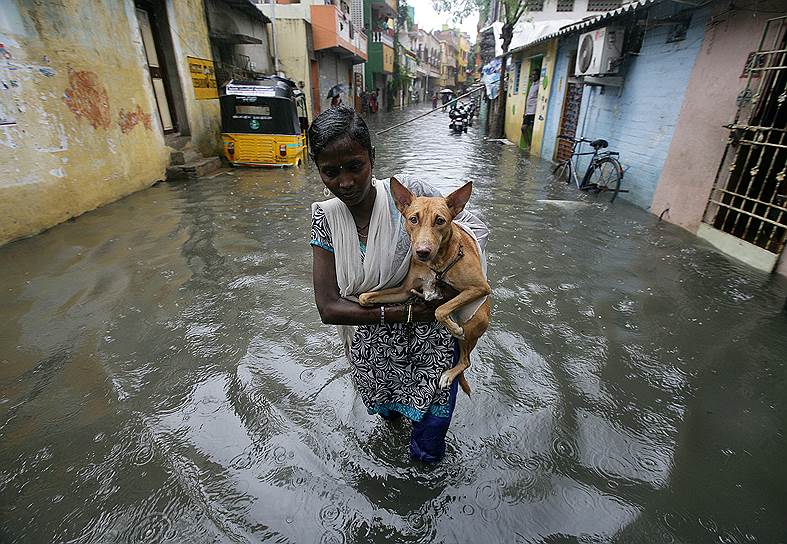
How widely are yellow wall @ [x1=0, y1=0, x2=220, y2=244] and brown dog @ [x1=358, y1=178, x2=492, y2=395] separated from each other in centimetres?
596

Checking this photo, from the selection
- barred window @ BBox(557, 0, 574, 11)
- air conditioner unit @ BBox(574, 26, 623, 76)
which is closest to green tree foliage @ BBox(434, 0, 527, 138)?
barred window @ BBox(557, 0, 574, 11)

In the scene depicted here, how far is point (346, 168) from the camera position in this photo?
1420mm

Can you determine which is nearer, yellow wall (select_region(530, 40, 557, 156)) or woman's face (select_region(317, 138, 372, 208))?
woman's face (select_region(317, 138, 372, 208))

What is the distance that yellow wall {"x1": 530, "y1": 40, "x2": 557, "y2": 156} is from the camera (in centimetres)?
1209

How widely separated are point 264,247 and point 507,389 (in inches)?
150

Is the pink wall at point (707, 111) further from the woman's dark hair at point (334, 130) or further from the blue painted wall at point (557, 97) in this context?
the woman's dark hair at point (334, 130)

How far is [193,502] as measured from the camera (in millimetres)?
2043

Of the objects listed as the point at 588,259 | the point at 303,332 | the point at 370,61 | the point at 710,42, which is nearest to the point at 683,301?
the point at 588,259

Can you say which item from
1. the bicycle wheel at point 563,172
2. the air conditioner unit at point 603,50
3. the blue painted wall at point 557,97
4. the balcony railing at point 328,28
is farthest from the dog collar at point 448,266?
the balcony railing at point 328,28

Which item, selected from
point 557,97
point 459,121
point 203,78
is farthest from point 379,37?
point 203,78

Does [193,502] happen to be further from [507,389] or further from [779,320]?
[779,320]

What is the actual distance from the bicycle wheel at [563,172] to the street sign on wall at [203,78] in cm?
929

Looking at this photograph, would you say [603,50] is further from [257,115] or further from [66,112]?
[66,112]

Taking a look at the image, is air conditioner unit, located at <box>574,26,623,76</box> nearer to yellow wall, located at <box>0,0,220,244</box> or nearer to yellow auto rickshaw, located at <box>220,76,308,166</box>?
yellow auto rickshaw, located at <box>220,76,308,166</box>
